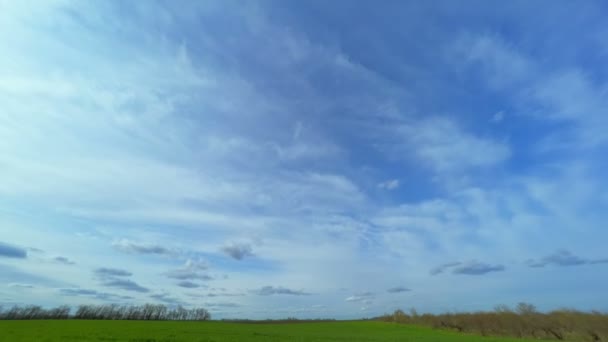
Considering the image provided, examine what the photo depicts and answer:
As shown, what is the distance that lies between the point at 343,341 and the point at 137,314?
369ft

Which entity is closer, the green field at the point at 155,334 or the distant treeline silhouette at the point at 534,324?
the green field at the point at 155,334

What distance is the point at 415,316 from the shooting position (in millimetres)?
115000

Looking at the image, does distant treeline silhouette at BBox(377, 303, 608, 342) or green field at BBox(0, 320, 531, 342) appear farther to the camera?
distant treeline silhouette at BBox(377, 303, 608, 342)

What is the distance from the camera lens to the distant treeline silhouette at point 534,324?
6456 cm

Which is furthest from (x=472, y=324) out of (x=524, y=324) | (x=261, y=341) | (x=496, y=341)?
(x=261, y=341)

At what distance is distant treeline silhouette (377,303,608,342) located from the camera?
6456 cm

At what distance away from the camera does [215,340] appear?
41.2 meters

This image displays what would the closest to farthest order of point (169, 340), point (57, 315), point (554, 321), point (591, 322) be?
point (169, 340) < point (591, 322) < point (554, 321) < point (57, 315)

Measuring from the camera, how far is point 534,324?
244 feet

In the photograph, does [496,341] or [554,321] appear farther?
[554,321]

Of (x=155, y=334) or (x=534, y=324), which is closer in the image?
(x=155, y=334)

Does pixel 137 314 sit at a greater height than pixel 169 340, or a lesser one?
greater

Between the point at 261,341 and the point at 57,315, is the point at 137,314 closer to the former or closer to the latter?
the point at 57,315

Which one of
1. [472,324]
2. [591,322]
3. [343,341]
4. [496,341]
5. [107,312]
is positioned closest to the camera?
[343,341]
